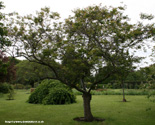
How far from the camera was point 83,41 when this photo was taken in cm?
824

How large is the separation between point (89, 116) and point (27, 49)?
14.8 ft

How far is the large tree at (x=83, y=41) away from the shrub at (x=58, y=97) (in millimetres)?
6145

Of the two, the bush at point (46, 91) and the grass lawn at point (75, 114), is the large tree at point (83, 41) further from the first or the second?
the bush at point (46, 91)

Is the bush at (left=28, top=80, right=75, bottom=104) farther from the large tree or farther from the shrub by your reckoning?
the large tree

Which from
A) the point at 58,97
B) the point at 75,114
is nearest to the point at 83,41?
the point at 75,114

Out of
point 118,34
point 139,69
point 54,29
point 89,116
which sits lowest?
point 89,116

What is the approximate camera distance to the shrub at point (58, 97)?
14.4 metres

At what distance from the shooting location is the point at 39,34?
8.31m

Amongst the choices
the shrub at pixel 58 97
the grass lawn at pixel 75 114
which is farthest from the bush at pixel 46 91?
the grass lawn at pixel 75 114

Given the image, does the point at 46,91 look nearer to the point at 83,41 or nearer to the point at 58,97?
the point at 58,97

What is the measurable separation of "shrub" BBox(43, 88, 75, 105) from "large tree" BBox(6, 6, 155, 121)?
6.15 metres

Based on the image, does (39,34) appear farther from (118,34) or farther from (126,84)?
(126,84)

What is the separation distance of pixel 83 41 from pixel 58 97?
7.71m

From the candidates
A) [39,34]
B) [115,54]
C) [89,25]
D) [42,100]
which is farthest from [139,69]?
[42,100]
